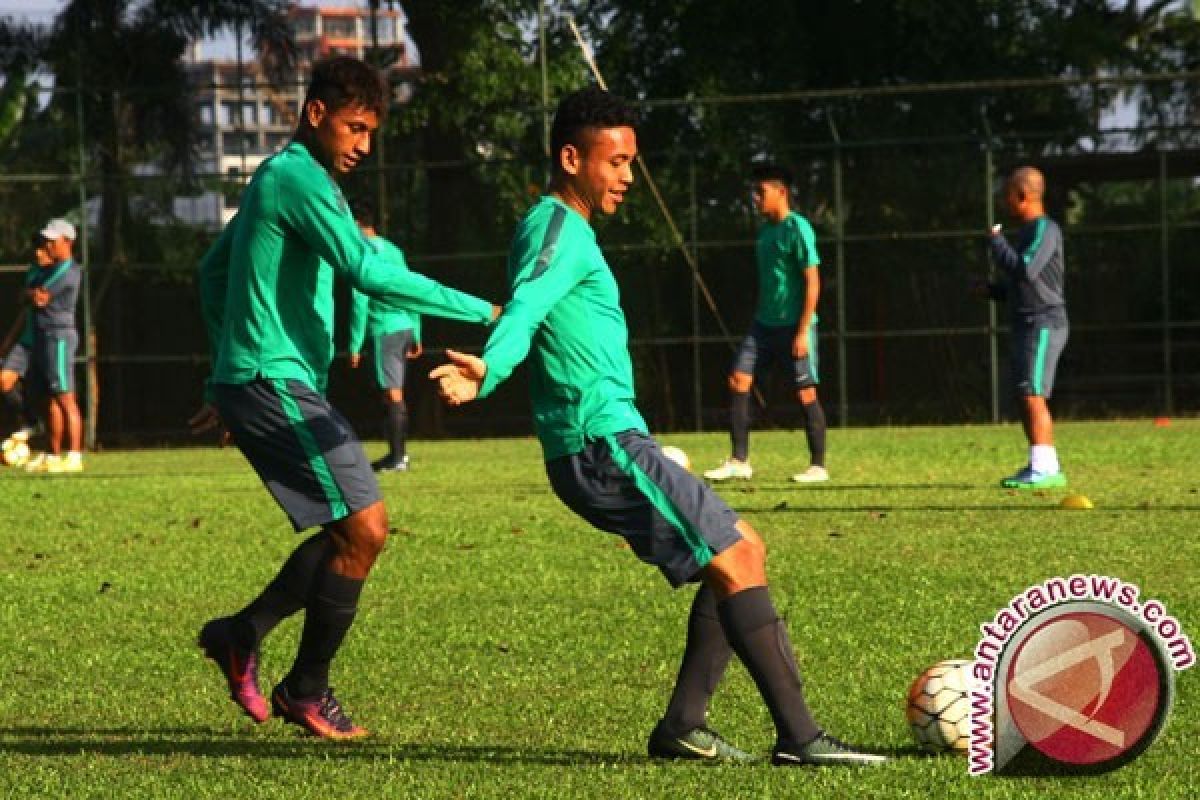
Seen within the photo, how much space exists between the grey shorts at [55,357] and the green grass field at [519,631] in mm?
2144

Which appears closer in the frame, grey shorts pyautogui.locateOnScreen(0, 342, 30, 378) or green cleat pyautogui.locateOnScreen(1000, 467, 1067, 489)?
green cleat pyautogui.locateOnScreen(1000, 467, 1067, 489)

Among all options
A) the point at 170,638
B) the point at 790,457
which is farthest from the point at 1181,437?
the point at 170,638

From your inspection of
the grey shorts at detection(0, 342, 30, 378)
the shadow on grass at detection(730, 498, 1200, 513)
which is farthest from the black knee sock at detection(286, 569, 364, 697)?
the grey shorts at detection(0, 342, 30, 378)

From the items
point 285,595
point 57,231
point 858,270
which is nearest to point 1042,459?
point 57,231

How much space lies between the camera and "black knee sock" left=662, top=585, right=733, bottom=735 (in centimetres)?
529

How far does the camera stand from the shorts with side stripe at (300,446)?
5746 millimetres

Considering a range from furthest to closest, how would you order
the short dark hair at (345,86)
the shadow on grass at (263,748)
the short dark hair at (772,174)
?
the short dark hair at (772,174), the short dark hair at (345,86), the shadow on grass at (263,748)

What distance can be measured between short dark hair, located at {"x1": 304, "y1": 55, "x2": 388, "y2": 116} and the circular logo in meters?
2.55

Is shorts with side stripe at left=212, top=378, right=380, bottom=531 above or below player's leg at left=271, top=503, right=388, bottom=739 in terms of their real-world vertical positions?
above

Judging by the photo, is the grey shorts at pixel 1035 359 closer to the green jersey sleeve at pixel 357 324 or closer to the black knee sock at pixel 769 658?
the green jersey sleeve at pixel 357 324

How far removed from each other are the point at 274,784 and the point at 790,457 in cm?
1342

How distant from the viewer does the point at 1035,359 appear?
1357 cm

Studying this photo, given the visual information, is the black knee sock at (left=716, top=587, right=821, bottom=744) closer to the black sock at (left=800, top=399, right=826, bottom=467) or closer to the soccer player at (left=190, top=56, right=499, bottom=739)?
the soccer player at (left=190, top=56, right=499, bottom=739)

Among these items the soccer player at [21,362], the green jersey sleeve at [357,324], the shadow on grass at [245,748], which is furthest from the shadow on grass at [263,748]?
the soccer player at [21,362]
